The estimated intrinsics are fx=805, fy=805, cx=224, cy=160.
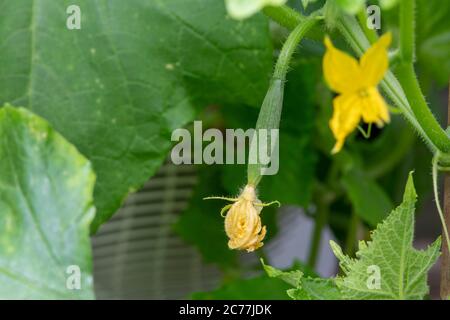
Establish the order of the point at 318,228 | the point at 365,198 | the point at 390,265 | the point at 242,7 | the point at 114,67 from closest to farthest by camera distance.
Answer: the point at 242,7 → the point at 390,265 → the point at 114,67 → the point at 365,198 → the point at 318,228

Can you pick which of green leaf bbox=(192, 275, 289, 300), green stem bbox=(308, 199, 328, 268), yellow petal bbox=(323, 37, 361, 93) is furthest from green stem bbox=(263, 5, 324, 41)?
green stem bbox=(308, 199, 328, 268)

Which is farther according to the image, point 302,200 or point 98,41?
point 302,200

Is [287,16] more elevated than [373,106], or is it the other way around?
[287,16]

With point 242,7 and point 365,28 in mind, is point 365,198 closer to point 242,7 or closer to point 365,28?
point 365,28

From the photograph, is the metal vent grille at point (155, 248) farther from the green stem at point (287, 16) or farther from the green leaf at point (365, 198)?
the green stem at point (287, 16)

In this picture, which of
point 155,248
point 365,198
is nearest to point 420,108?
point 365,198
